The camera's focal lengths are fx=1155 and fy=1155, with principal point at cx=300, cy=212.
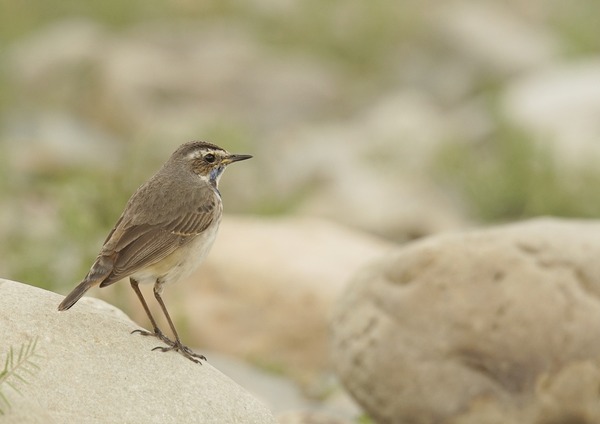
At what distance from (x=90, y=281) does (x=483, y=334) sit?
3.12 metres

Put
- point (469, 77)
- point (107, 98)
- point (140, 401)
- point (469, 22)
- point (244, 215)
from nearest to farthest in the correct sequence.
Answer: point (140, 401), point (244, 215), point (107, 98), point (469, 77), point (469, 22)

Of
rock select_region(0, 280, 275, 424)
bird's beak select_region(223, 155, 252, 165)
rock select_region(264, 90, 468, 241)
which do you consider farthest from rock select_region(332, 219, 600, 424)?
rock select_region(264, 90, 468, 241)

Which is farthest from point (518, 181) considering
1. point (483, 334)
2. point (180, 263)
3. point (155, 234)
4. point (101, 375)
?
point (101, 375)

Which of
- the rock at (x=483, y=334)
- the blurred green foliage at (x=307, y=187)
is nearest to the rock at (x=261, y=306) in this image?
the blurred green foliage at (x=307, y=187)

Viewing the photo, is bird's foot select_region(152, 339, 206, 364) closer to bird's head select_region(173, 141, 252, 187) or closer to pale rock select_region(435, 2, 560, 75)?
bird's head select_region(173, 141, 252, 187)

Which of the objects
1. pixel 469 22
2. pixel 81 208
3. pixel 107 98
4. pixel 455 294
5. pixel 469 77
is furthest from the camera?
pixel 469 22

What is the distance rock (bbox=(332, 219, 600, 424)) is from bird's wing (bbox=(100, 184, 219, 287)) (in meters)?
1.82

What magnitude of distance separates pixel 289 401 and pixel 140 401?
4.32m

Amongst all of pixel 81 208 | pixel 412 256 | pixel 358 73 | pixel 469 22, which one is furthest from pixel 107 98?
pixel 412 256

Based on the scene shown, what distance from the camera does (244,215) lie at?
15.3m

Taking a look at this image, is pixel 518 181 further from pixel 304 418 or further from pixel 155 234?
pixel 155 234

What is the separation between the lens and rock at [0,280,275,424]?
6.10 metres

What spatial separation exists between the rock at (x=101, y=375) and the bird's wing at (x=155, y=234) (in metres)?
0.37

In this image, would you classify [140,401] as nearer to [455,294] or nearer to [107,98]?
[455,294]
